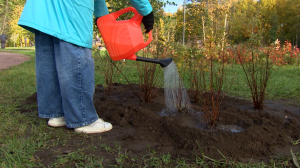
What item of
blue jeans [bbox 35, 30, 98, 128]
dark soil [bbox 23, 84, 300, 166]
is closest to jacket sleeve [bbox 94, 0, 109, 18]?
blue jeans [bbox 35, 30, 98, 128]

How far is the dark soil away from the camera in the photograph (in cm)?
163

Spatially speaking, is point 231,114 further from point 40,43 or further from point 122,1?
point 122,1

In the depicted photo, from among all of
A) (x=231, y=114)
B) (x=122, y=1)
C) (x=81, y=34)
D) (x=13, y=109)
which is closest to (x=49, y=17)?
(x=81, y=34)

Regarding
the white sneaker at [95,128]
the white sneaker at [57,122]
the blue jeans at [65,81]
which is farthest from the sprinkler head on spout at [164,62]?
the white sneaker at [57,122]

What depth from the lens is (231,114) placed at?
2.31m

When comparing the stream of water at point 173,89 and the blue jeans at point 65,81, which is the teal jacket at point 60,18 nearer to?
the blue jeans at point 65,81

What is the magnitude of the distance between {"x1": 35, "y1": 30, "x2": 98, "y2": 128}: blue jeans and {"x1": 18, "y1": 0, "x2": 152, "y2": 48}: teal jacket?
88mm

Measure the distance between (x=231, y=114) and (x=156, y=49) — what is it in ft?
4.23

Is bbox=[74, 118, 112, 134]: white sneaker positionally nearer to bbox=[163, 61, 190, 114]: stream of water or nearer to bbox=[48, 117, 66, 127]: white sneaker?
bbox=[48, 117, 66, 127]: white sneaker

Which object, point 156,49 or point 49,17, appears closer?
point 49,17

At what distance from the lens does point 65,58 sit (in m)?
1.92

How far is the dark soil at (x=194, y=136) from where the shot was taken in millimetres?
1629

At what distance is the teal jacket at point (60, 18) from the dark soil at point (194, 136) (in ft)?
2.80

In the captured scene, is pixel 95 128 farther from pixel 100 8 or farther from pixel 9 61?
pixel 9 61
